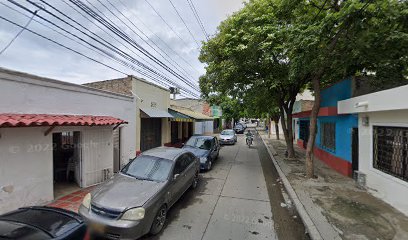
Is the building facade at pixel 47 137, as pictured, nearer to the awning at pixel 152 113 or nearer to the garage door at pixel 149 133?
the awning at pixel 152 113

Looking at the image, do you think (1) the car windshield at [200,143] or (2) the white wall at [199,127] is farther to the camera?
(2) the white wall at [199,127]

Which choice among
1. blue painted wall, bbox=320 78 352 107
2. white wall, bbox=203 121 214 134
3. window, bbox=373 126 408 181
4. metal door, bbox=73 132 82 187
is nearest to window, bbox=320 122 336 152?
blue painted wall, bbox=320 78 352 107

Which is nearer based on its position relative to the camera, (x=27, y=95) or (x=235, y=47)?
(x=27, y=95)

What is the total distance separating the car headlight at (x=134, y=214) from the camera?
162 inches

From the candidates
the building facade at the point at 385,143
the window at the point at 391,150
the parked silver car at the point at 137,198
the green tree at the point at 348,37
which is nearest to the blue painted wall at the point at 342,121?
the building facade at the point at 385,143

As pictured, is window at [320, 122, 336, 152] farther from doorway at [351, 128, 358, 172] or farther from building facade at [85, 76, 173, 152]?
building facade at [85, 76, 173, 152]

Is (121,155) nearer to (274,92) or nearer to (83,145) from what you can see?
(83,145)

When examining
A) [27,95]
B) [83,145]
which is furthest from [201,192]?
[27,95]

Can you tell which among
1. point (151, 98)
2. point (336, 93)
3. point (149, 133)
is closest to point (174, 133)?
point (149, 133)

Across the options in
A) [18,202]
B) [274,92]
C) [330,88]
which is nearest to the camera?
[18,202]

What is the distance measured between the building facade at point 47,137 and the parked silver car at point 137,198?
2.01 meters

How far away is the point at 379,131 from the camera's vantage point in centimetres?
709

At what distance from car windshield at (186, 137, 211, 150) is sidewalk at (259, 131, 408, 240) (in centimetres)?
417

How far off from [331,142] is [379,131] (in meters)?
4.24
